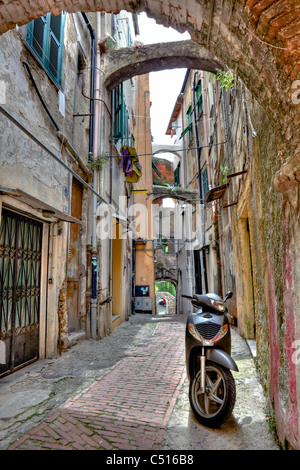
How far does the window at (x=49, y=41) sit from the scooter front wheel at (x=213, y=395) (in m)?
5.21

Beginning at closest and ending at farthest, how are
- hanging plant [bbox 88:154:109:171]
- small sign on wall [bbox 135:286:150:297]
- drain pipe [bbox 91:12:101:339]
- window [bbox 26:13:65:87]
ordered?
1. window [bbox 26:13:65:87]
2. drain pipe [bbox 91:12:101:339]
3. hanging plant [bbox 88:154:109:171]
4. small sign on wall [bbox 135:286:150:297]

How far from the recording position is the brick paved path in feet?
8.36

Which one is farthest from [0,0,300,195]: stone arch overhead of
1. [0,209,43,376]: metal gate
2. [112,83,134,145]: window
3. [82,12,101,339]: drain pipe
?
[112,83,134,145]: window

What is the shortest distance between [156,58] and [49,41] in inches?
168

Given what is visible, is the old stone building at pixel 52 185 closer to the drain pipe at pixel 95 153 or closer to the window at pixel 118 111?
the drain pipe at pixel 95 153

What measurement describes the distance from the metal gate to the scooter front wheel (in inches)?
104

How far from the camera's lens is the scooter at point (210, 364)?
278cm

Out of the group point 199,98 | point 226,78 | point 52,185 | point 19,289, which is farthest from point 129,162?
point 19,289

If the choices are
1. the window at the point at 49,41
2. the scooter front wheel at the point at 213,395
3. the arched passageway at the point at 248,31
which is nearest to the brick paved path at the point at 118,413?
the scooter front wheel at the point at 213,395

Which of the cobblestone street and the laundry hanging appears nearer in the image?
the cobblestone street

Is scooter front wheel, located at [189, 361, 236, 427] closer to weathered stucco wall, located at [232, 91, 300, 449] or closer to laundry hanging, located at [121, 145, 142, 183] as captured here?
weathered stucco wall, located at [232, 91, 300, 449]

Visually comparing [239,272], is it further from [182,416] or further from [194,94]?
[194,94]

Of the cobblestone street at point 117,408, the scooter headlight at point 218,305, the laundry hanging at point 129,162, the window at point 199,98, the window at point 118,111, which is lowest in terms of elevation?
the cobblestone street at point 117,408

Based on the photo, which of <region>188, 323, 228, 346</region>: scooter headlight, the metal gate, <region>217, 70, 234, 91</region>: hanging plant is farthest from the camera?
<region>217, 70, 234, 91</region>: hanging plant
